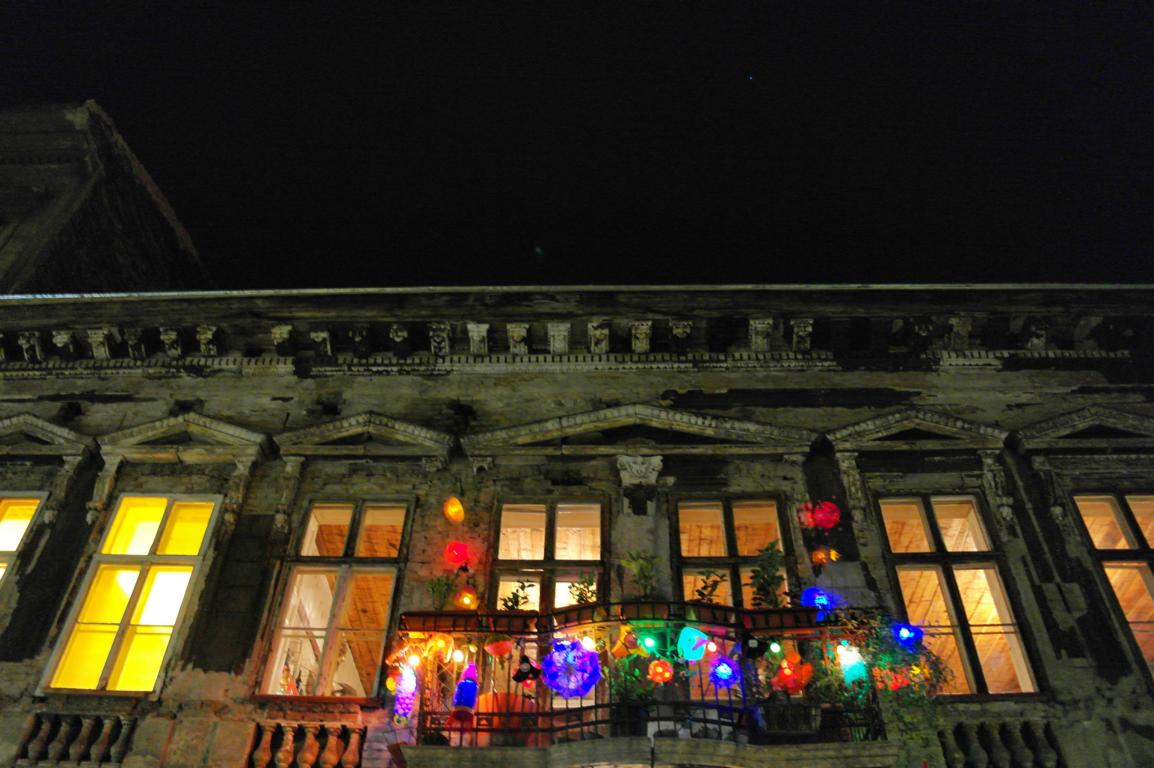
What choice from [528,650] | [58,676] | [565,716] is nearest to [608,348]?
[528,650]

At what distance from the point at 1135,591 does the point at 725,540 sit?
4216mm

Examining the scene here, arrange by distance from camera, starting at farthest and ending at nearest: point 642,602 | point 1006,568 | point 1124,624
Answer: point 1006,568
point 1124,624
point 642,602

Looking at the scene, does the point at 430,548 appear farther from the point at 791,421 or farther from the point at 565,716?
the point at 791,421

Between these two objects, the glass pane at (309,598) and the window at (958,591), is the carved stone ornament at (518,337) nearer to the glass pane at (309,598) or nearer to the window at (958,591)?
the glass pane at (309,598)

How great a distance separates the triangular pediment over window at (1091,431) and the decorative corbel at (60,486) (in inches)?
435

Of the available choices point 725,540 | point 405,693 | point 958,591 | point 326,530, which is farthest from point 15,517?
point 958,591

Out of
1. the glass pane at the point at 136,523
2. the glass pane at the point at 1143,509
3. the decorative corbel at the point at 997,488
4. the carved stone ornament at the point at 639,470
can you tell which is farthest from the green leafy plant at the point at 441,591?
the glass pane at the point at 1143,509

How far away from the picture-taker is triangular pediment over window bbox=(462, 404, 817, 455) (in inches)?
383

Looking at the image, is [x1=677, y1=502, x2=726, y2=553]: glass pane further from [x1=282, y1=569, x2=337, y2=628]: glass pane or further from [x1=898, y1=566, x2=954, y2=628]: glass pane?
[x1=282, y1=569, x2=337, y2=628]: glass pane

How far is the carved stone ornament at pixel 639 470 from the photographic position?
30.9 ft

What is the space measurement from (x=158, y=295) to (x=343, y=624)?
5548mm

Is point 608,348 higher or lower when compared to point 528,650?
higher

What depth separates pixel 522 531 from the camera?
9484 millimetres

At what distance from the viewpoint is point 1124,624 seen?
8.05m
